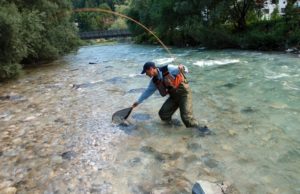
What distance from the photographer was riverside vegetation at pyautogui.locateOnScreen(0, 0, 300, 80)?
18188 millimetres

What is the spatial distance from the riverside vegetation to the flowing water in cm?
438

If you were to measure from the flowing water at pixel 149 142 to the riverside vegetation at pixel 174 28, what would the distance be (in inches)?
172

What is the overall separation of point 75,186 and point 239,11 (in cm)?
2800

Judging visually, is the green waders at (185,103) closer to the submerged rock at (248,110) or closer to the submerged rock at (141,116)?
the submerged rock at (141,116)

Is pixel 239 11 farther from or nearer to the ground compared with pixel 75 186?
farther from the ground

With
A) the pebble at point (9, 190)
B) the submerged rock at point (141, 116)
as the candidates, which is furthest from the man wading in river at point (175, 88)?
the pebble at point (9, 190)

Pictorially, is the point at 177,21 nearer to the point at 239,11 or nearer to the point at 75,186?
the point at 239,11

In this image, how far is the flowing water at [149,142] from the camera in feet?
20.6

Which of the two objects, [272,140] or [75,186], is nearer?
[75,186]

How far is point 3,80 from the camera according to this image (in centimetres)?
1827

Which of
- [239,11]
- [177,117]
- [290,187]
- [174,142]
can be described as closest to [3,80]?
[177,117]

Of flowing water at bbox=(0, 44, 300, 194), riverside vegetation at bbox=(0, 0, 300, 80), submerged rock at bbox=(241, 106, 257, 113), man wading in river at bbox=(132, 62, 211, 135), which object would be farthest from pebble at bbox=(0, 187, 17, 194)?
riverside vegetation at bbox=(0, 0, 300, 80)

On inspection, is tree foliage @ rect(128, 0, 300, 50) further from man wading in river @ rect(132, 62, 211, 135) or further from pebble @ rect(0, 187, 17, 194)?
pebble @ rect(0, 187, 17, 194)

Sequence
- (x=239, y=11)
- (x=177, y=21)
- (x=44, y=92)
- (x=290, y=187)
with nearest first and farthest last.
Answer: (x=290, y=187), (x=44, y=92), (x=239, y=11), (x=177, y=21)
